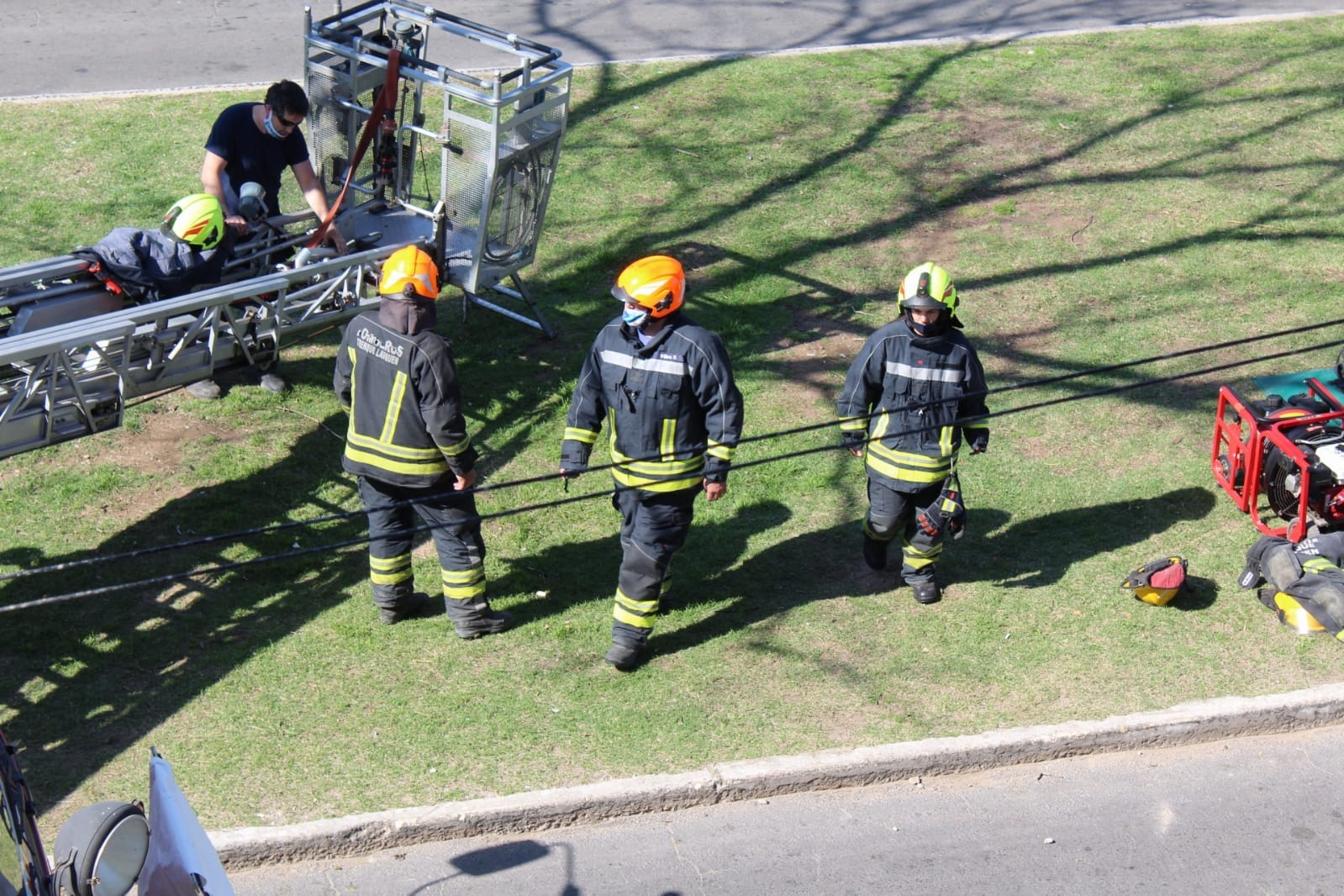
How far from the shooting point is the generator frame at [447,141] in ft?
26.9

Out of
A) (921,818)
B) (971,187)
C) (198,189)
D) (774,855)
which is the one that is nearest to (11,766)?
(774,855)

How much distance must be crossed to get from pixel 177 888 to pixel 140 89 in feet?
35.9

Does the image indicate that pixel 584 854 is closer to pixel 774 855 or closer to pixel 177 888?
pixel 774 855

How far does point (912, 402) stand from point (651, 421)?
1290mm

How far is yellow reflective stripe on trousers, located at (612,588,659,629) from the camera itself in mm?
6195

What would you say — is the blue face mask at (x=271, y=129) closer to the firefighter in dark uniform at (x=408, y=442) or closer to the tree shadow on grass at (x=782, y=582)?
the firefighter in dark uniform at (x=408, y=442)

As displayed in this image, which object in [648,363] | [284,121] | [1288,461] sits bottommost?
[1288,461]

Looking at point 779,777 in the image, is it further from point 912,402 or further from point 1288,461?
point 1288,461

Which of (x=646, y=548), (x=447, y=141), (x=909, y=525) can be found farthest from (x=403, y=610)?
(x=447, y=141)

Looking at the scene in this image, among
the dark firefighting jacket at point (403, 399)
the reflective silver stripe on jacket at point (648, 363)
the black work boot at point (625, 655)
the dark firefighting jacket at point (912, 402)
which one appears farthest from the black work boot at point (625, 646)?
the dark firefighting jacket at point (912, 402)

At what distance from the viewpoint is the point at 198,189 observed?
10.7m

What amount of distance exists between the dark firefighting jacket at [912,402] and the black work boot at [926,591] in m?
0.53

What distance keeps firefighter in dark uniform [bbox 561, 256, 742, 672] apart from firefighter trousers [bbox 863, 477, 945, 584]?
0.99 metres

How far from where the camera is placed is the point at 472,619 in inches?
253
